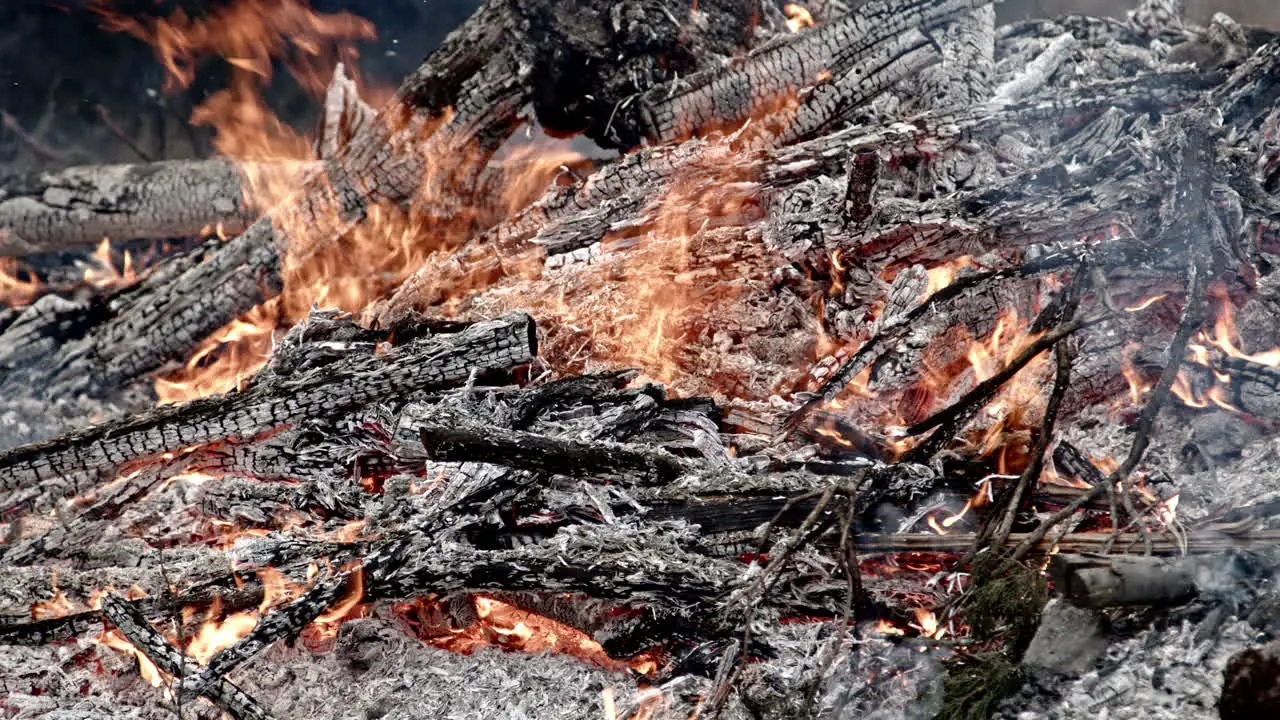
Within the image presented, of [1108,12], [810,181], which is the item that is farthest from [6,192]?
[1108,12]

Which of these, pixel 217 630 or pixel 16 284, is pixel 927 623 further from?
pixel 16 284

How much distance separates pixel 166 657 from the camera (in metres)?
2.85

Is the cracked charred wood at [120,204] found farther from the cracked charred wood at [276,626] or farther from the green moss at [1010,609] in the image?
the green moss at [1010,609]

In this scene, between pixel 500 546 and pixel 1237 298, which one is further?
pixel 1237 298

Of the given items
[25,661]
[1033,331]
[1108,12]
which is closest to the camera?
[25,661]

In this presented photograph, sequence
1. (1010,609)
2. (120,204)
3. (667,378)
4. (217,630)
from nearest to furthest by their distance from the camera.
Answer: (1010,609), (217,630), (667,378), (120,204)

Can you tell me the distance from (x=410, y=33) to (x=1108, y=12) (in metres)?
4.71

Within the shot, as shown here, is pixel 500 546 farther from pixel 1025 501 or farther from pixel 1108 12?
pixel 1108 12

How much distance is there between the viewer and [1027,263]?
154 inches

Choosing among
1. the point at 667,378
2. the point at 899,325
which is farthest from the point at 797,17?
the point at 667,378

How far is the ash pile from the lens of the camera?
9.04 feet

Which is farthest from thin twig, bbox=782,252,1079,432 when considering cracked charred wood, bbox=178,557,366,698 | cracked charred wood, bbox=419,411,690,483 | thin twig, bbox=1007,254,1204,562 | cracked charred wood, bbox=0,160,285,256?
cracked charred wood, bbox=0,160,285,256

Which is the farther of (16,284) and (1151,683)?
(16,284)

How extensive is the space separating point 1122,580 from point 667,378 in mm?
2308
